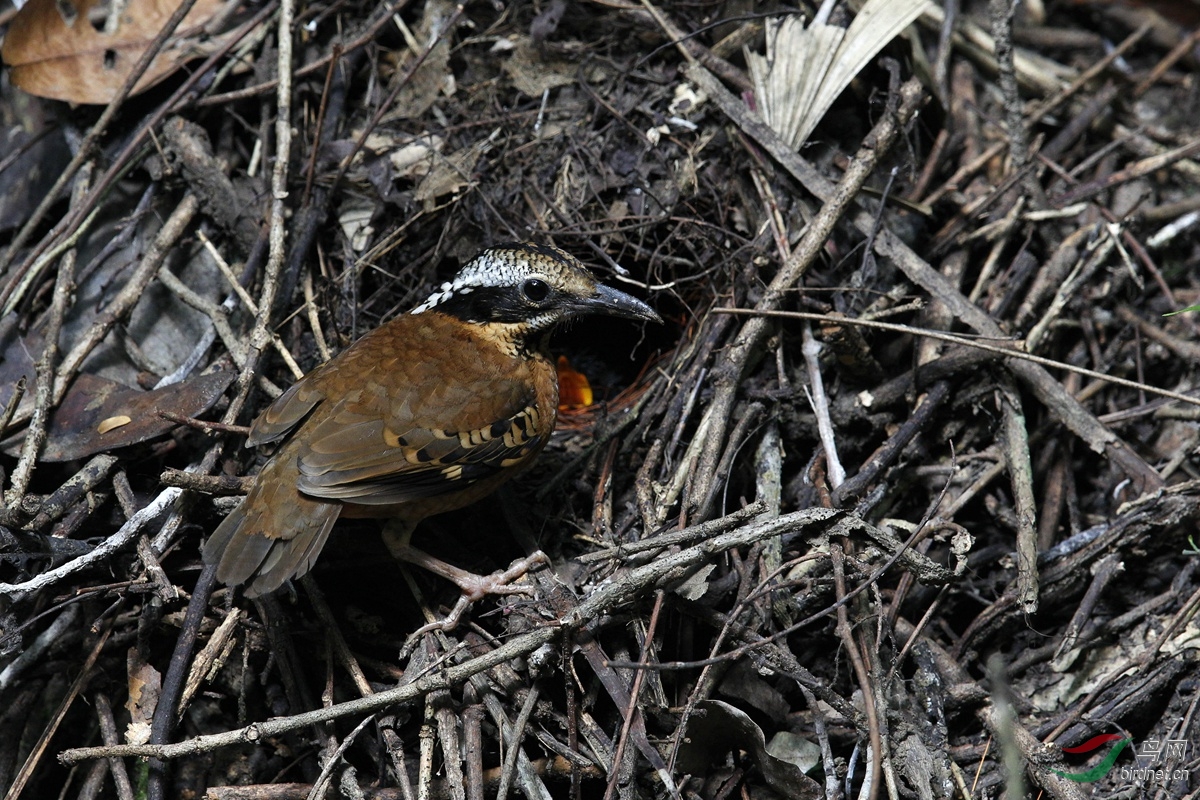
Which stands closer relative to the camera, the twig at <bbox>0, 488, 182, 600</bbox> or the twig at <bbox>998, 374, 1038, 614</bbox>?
the twig at <bbox>0, 488, 182, 600</bbox>

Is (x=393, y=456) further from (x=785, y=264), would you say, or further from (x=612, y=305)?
(x=785, y=264)

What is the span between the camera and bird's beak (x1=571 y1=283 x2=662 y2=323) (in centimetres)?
427

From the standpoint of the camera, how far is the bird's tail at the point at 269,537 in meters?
3.54

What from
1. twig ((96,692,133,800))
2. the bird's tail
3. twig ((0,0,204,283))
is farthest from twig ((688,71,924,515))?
twig ((0,0,204,283))

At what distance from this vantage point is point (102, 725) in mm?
3795

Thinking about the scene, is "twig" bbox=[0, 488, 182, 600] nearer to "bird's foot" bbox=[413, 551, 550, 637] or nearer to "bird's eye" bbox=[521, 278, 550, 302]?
"bird's foot" bbox=[413, 551, 550, 637]

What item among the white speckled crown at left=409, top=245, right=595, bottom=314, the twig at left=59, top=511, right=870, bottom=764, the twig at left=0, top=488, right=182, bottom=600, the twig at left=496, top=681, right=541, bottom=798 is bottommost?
the twig at left=496, top=681, right=541, bottom=798

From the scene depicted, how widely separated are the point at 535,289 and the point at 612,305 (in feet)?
1.05

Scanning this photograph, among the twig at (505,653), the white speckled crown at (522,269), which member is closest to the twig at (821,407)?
the twig at (505,653)

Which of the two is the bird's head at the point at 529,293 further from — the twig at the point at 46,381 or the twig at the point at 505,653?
the twig at the point at 46,381

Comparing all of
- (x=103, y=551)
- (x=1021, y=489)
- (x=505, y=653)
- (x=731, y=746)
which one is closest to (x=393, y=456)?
(x=505, y=653)

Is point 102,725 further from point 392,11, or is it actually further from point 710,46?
point 710,46

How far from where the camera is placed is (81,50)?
16.3 feet

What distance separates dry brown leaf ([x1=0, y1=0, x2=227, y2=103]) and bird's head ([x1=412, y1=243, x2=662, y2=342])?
1.97 meters
